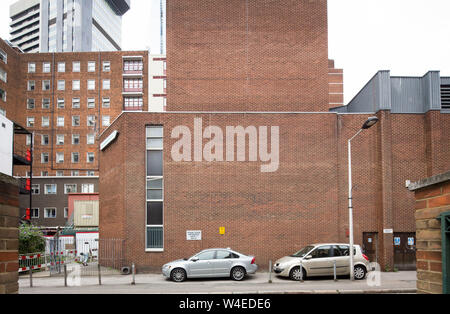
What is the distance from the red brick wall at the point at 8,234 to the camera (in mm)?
4109

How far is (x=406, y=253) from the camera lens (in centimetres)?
2245

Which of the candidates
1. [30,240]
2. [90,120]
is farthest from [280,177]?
[90,120]

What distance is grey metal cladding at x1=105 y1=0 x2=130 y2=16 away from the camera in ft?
465

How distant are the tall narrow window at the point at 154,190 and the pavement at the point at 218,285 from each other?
1974 mm

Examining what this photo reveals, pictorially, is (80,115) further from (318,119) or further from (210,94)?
(318,119)

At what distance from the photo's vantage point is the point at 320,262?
18.4 metres

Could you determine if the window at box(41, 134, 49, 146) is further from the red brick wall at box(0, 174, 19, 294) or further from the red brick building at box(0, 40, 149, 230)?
the red brick wall at box(0, 174, 19, 294)

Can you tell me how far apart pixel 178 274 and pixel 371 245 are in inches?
437

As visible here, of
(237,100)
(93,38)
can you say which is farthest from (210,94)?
(93,38)

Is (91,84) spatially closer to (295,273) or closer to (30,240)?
(30,240)

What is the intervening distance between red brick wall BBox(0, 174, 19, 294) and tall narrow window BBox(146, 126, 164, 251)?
1819 cm

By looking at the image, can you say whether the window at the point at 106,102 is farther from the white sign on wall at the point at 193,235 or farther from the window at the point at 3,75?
the white sign on wall at the point at 193,235
